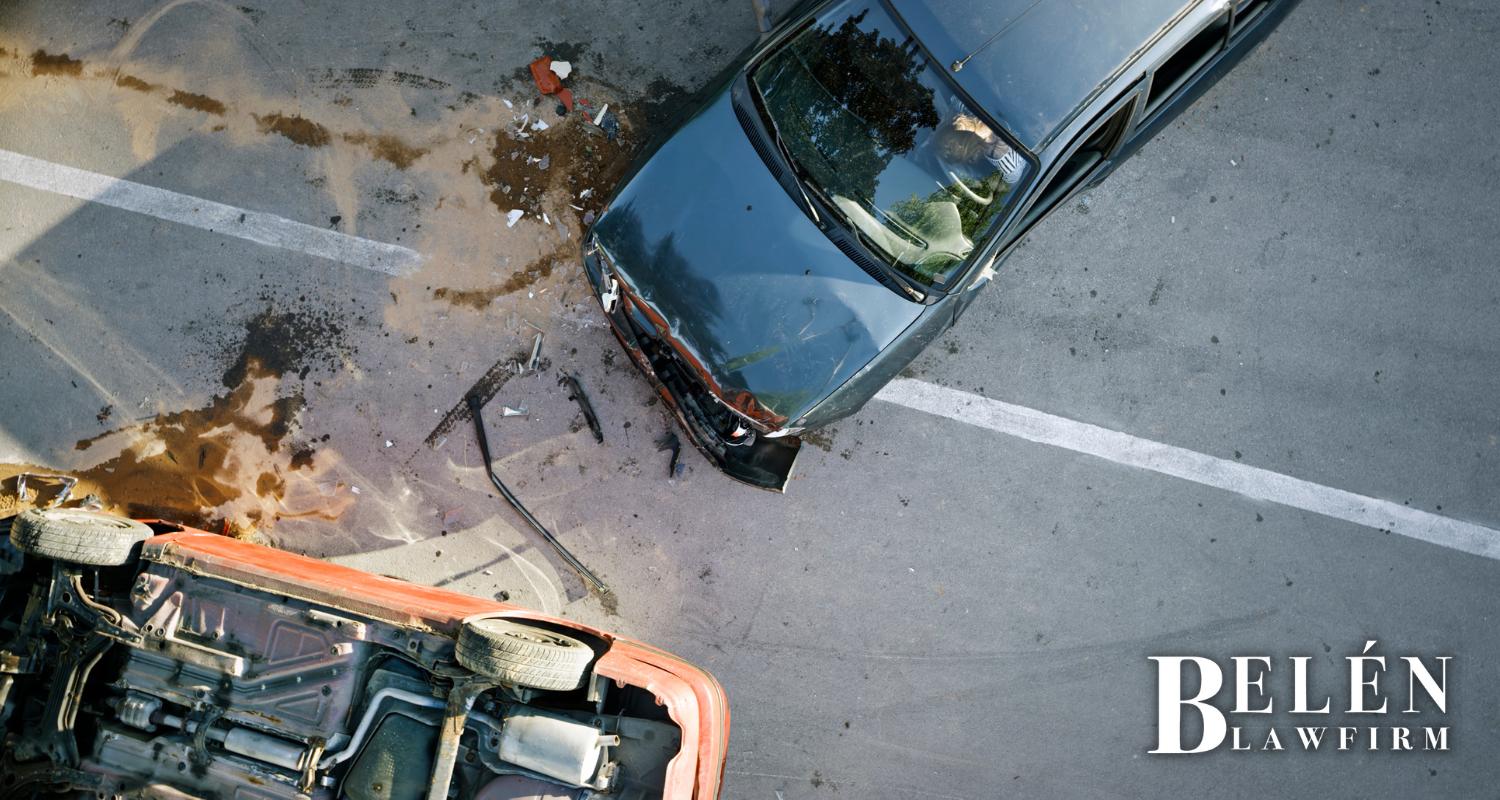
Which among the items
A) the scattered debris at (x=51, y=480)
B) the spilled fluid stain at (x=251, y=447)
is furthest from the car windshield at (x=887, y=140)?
the scattered debris at (x=51, y=480)

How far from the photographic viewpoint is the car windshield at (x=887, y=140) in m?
3.90

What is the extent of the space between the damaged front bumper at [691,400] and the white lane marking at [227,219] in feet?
4.35

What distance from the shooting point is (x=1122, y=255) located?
490 cm

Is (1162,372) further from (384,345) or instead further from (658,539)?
(384,345)

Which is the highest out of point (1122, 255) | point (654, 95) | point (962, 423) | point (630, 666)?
point (654, 95)

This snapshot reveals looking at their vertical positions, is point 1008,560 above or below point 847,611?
above

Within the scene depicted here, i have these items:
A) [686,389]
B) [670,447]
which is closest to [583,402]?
[670,447]

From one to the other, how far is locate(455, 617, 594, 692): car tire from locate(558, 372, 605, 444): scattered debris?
4.35 feet

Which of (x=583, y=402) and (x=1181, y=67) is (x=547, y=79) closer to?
(x=583, y=402)

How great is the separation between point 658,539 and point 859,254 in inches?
74.8

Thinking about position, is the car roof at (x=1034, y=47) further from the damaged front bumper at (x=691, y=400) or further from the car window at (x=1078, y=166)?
the damaged front bumper at (x=691, y=400)

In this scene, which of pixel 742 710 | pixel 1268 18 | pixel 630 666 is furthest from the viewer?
pixel 742 710

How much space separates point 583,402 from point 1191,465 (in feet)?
10.9

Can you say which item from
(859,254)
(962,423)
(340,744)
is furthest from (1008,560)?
(340,744)
